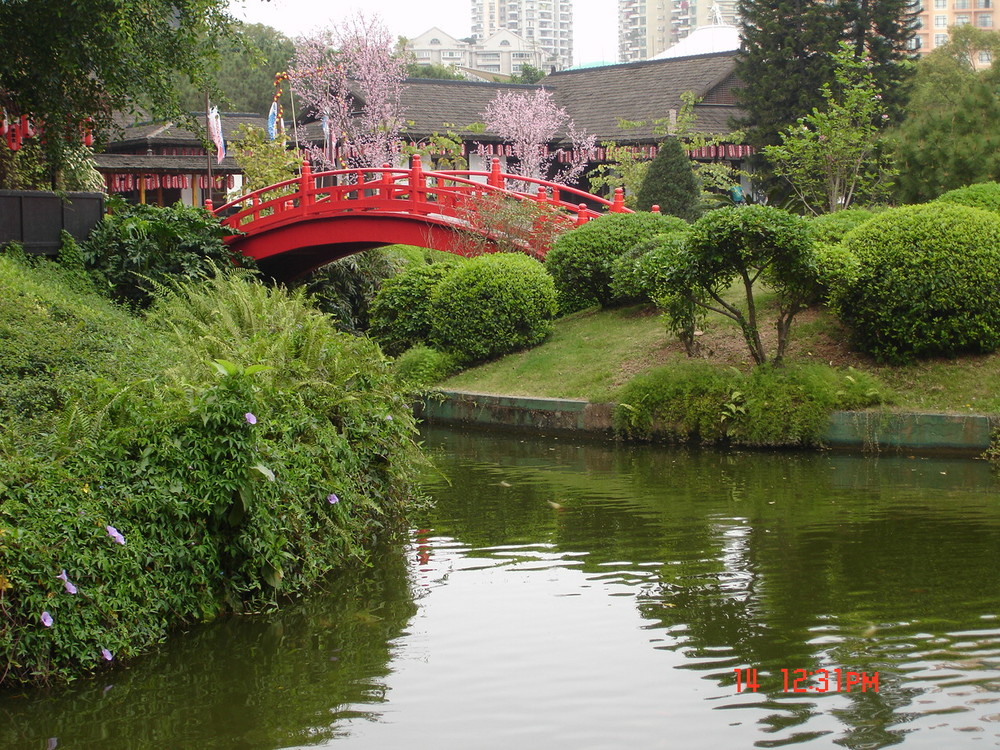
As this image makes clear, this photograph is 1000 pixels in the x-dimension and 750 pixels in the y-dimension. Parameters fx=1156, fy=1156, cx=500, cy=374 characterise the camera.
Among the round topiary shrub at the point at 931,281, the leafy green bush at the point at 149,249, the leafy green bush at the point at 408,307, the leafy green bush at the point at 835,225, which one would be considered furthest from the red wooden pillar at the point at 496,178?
the round topiary shrub at the point at 931,281

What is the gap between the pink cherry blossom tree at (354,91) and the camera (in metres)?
34.8

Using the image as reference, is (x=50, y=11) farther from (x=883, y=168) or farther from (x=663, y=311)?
(x=883, y=168)

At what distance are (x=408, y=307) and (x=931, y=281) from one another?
807 centimetres

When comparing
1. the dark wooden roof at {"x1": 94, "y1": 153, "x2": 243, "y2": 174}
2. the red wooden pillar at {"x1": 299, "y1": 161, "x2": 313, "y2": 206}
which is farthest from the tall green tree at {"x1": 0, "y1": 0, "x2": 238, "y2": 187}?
the dark wooden roof at {"x1": 94, "y1": 153, "x2": 243, "y2": 174}

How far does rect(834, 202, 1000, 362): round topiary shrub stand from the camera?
13.0 m

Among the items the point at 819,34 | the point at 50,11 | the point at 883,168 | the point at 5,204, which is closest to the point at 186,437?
the point at 50,11

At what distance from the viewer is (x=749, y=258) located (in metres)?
13.2

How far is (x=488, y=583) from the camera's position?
23.7 feet

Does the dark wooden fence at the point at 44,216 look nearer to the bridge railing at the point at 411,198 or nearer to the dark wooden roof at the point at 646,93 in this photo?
the bridge railing at the point at 411,198

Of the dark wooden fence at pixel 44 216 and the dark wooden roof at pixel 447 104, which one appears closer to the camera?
the dark wooden fence at pixel 44 216

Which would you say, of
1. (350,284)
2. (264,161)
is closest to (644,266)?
(350,284)

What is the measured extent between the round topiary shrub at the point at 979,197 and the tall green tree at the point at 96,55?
31.6 ft

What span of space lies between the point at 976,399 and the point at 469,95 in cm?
3016
